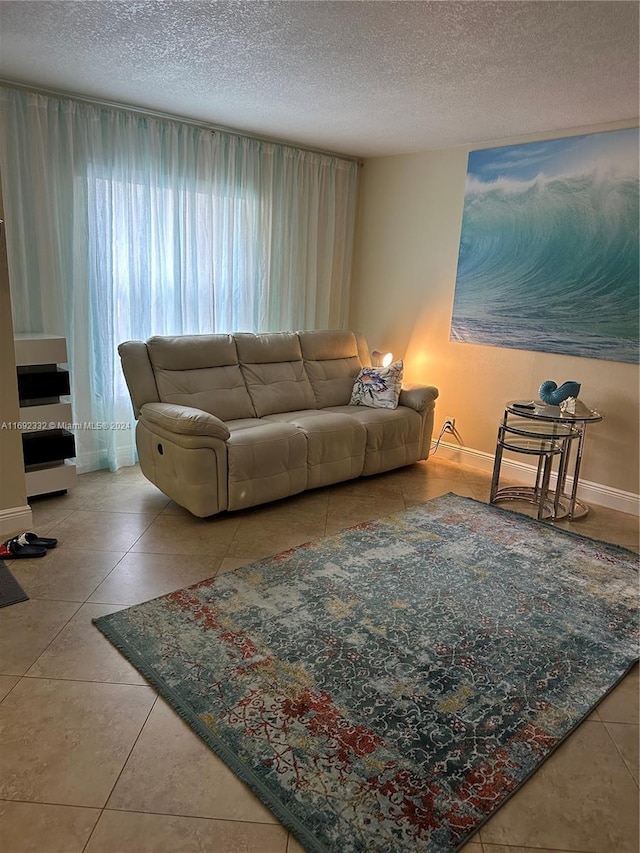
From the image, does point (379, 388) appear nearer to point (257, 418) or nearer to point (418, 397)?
point (418, 397)

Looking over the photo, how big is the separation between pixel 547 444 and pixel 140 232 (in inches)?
122

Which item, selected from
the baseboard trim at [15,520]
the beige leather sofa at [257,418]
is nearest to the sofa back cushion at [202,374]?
the beige leather sofa at [257,418]

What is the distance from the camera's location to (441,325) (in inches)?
192

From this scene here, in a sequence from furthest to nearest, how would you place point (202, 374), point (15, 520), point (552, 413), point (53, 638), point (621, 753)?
point (202, 374) < point (552, 413) < point (15, 520) < point (53, 638) < point (621, 753)

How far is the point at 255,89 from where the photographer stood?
3.35 meters

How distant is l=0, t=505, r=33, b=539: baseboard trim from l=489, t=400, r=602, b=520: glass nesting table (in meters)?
2.78

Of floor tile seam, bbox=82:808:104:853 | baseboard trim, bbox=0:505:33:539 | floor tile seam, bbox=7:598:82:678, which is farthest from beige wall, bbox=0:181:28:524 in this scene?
floor tile seam, bbox=82:808:104:853

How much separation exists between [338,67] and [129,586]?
2.65 meters

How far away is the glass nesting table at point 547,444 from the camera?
359 centimetres

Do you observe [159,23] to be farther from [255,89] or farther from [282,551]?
[282,551]

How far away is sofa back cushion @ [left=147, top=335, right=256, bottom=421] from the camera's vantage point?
3.86 metres

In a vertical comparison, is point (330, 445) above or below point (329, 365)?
below

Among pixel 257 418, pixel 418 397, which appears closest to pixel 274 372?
pixel 257 418

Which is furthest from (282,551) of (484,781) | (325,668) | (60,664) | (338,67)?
(338,67)
